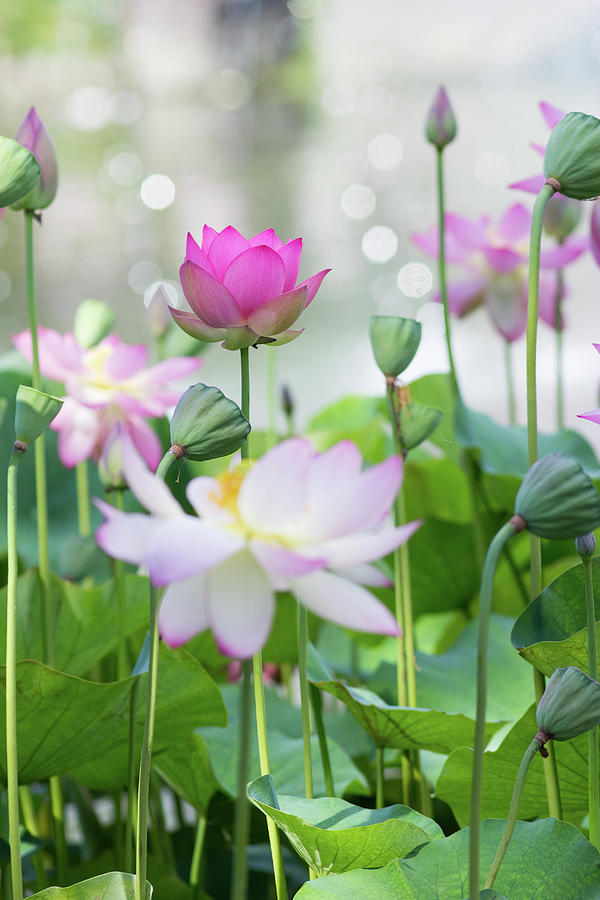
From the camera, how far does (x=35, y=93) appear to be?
131 inches

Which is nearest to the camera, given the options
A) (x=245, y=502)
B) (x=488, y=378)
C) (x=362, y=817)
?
(x=245, y=502)

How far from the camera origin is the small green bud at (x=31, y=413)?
0.27 m

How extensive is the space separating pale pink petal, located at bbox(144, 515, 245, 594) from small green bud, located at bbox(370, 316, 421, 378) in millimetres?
142

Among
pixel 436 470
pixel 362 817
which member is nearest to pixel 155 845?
pixel 362 817

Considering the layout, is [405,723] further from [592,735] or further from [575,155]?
[575,155]

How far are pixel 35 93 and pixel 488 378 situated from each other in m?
2.14

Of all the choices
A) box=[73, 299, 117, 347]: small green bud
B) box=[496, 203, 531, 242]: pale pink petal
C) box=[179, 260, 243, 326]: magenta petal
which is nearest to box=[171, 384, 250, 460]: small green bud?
box=[179, 260, 243, 326]: magenta petal

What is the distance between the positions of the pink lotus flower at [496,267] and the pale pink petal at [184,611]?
37cm

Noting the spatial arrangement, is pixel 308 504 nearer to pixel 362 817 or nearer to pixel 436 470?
pixel 362 817

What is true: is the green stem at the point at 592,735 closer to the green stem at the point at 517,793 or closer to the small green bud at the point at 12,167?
the green stem at the point at 517,793

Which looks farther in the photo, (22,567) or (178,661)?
(22,567)

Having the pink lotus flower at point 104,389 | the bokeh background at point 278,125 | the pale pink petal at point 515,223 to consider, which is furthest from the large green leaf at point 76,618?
the bokeh background at point 278,125

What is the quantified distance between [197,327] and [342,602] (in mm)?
122

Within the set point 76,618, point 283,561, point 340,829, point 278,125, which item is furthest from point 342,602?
point 278,125
